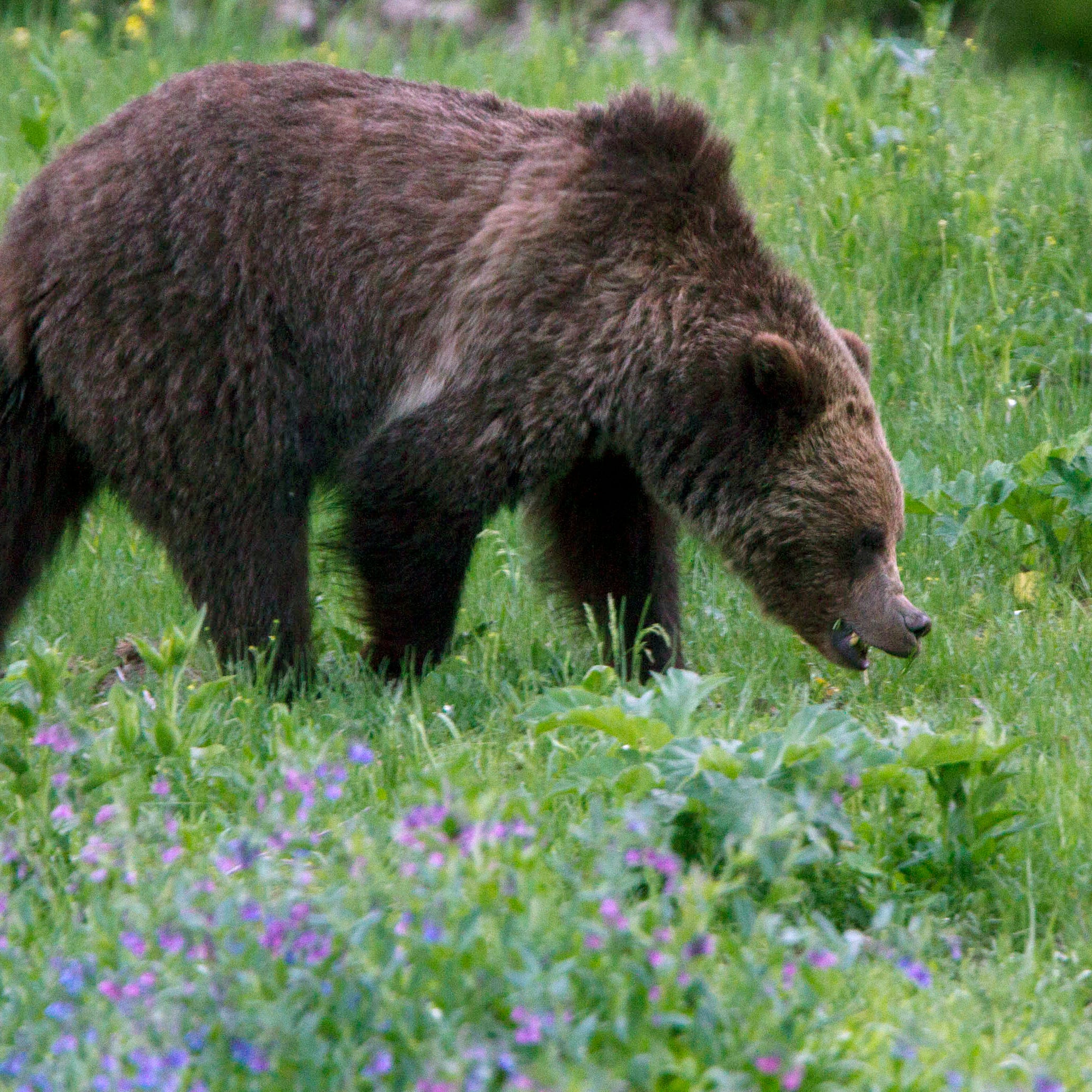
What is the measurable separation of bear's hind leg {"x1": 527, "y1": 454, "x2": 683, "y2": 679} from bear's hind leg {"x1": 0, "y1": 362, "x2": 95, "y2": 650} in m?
1.48

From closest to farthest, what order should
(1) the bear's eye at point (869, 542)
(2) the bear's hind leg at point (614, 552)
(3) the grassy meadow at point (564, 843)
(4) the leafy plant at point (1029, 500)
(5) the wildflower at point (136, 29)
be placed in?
(3) the grassy meadow at point (564, 843), (1) the bear's eye at point (869, 542), (2) the bear's hind leg at point (614, 552), (4) the leafy plant at point (1029, 500), (5) the wildflower at point (136, 29)

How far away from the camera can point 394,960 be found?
2.47 m

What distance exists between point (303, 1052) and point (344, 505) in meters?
2.74

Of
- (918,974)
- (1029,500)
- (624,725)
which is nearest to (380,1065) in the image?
(918,974)

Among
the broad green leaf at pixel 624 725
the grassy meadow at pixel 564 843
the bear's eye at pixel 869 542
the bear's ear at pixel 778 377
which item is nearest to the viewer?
the grassy meadow at pixel 564 843

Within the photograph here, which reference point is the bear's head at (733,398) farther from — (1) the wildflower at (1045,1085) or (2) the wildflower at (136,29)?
(2) the wildflower at (136,29)

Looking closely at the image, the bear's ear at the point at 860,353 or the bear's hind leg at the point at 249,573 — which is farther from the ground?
the bear's ear at the point at 860,353

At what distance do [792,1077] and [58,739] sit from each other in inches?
62.5

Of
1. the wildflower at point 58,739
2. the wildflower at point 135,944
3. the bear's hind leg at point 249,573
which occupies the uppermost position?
the wildflower at point 135,944

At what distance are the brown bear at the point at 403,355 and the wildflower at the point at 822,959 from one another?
2.48 metres

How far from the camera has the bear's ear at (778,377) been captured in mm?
4789

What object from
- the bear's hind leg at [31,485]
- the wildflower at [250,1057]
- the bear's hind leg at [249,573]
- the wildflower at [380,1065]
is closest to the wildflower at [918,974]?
the wildflower at [380,1065]

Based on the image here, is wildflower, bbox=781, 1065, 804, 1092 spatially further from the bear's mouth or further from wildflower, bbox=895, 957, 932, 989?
the bear's mouth

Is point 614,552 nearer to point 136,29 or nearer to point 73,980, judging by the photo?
point 73,980
